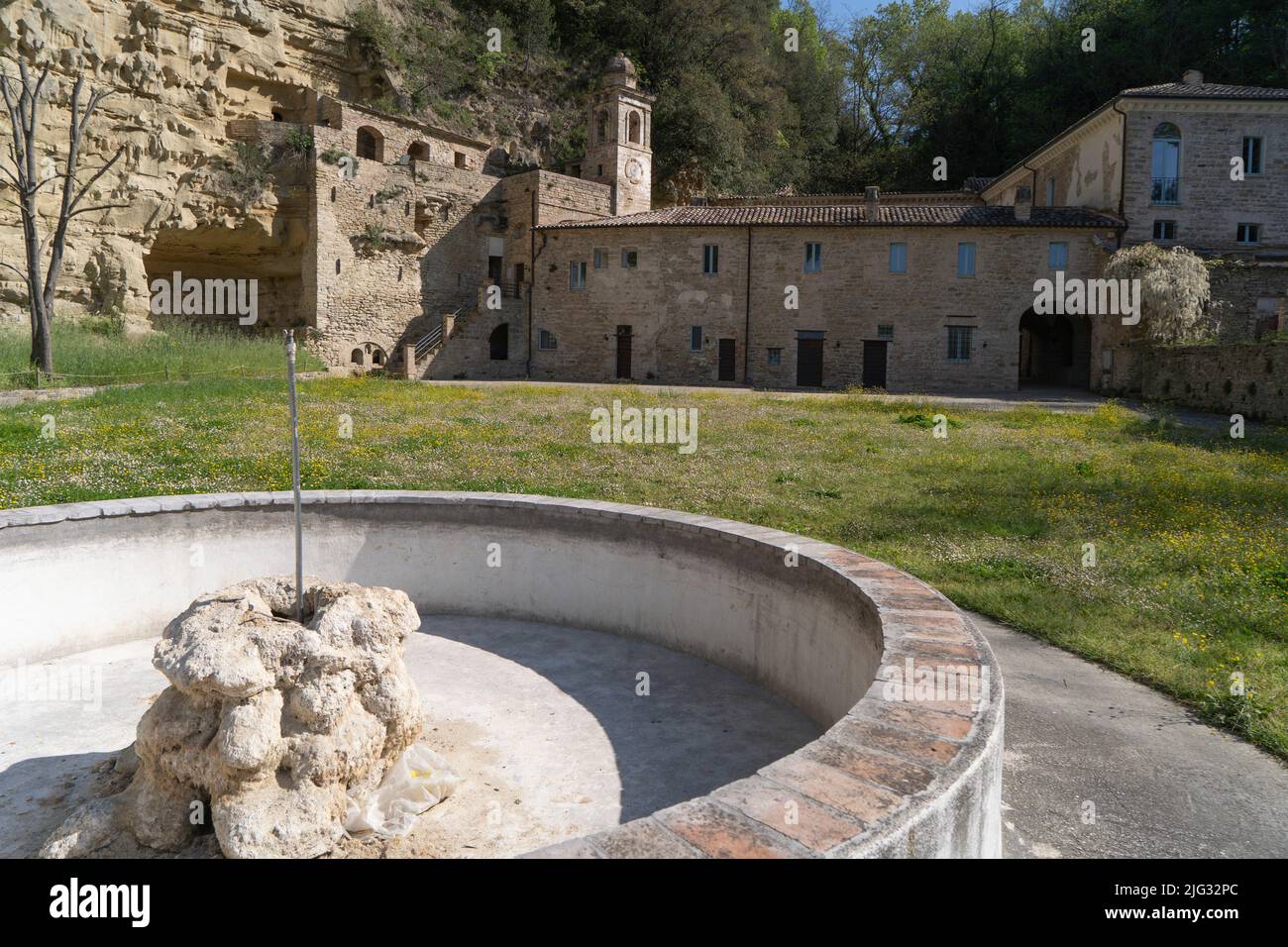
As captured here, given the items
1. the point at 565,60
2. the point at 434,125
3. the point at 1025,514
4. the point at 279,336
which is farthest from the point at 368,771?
the point at 565,60

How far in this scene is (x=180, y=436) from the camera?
1444 centimetres

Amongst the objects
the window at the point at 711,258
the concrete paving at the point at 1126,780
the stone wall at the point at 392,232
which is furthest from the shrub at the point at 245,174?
the concrete paving at the point at 1126,780

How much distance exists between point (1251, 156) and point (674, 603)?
38.3m

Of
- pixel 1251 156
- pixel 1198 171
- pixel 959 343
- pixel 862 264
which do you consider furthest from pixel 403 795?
pixel 1251 156

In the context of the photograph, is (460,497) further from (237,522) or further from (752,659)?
(752,659)

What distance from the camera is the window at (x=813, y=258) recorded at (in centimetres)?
3794

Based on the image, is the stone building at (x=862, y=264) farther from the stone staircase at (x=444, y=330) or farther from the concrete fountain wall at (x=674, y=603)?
the concrete fountain wall at (x=674, y=603)

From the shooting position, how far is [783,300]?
38531 mm

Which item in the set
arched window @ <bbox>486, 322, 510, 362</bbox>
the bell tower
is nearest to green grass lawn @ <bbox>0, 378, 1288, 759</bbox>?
arched window @ <bbox>486, 322, 510, 362</bbox>

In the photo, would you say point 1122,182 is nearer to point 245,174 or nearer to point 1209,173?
point 1209,173

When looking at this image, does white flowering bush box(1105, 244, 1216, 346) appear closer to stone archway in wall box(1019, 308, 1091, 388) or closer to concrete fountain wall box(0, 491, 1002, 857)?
stone archway in wall box(1019, 308, 1091, 388)

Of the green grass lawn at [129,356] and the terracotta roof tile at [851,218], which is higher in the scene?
the terracotta roof tile at [851,218]

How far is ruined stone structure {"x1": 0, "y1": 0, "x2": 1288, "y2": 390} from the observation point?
31.3 metres

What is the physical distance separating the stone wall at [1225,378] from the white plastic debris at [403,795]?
77.0 ft
